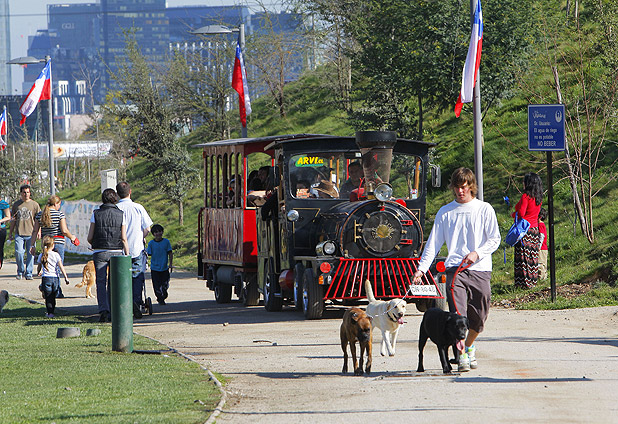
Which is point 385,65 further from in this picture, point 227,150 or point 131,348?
point 131,348

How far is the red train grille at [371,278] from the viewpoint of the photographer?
14.0m

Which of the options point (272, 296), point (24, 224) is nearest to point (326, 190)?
point (272, 296)

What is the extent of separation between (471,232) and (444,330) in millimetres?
926

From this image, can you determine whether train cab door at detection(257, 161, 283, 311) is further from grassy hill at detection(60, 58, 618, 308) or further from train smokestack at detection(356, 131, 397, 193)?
grassy hill at detection(60, 58, 618, 308)

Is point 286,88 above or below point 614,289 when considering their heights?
above

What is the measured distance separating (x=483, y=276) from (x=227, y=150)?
9.78 meters

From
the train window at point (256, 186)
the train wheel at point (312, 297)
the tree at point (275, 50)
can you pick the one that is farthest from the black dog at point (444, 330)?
the tree at point (275, 50)

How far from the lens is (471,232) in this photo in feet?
29.8

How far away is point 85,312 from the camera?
17172 millimetres

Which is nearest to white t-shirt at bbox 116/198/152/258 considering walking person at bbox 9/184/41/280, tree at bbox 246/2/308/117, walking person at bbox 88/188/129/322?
walking person at bbox 88/188/129/322

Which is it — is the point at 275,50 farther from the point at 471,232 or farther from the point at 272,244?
the point at 471,232

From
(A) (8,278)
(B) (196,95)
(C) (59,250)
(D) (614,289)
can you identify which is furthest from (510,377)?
(B) (196,95)

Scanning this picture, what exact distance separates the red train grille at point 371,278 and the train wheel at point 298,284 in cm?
77

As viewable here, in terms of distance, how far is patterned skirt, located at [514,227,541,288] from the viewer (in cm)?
1642
